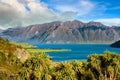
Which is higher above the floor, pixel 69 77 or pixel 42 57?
pixel 42 57

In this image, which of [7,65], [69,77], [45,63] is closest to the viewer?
[69,77]

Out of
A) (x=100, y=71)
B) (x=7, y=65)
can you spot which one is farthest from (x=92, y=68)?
(x=7, y=65)

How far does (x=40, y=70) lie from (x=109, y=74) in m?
18.5

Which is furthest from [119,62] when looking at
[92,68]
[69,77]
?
[69,77]

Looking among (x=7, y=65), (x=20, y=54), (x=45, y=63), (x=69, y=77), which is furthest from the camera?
(x=20, y=54)

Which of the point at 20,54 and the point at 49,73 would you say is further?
the point at 20,54

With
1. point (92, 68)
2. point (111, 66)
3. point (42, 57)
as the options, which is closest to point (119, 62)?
point (111, 66)

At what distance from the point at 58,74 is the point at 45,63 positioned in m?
6.25

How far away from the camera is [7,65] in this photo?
15888 centimetres

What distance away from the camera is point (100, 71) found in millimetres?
80688

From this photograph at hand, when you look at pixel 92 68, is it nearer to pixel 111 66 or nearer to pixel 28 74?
pixel 111 66

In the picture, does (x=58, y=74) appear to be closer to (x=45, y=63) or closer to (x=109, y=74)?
(x=45, y=63)

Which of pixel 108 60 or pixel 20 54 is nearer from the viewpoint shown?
pixel 108 60

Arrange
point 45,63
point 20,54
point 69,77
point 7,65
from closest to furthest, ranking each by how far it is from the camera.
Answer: point 69,77, point 45,63, point 7,65, point 20,54
